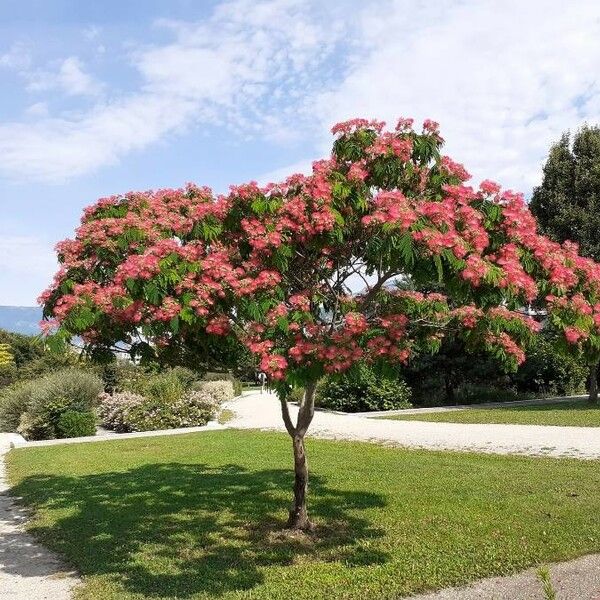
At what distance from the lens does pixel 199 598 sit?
5270mm

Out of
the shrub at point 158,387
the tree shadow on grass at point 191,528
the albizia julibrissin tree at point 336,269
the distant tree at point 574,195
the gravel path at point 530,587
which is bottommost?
the tree shadow on grass at point 191,528

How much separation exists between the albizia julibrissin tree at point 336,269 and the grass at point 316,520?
1881mm

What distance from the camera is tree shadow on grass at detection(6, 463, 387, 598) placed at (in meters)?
6.03

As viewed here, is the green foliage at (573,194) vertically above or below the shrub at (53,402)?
above

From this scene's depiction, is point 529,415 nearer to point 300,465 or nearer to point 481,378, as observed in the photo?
point 481,378

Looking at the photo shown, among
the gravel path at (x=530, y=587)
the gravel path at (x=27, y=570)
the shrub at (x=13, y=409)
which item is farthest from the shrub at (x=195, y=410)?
the gravel path at (x=530, y=587)

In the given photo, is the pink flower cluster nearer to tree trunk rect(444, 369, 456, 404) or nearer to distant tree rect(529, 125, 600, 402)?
distant tree rect(529, 125, 600, 402)

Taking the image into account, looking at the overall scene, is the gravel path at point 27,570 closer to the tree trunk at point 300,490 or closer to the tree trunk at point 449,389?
the tree trunk at point 300,490

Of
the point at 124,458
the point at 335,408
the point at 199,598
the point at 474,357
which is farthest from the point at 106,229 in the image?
the point at 474,357

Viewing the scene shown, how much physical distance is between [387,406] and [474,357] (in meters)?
4.21

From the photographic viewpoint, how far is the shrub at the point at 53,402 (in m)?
18.1

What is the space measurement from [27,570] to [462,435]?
11.1m

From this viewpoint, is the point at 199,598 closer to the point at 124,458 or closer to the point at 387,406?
the point at 124,458

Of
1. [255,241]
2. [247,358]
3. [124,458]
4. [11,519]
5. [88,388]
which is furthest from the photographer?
[88,388]
